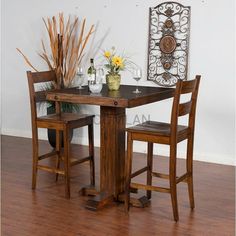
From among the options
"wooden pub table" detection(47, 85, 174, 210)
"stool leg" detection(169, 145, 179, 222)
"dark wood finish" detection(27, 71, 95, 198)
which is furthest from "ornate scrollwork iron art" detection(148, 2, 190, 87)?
"stool leg" detection(169, 145, 179, 222)

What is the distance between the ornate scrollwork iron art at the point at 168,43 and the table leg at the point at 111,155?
1.67m

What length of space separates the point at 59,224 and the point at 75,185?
98 centimetres

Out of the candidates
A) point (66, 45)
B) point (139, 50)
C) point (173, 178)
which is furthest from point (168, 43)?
point (173, 178)

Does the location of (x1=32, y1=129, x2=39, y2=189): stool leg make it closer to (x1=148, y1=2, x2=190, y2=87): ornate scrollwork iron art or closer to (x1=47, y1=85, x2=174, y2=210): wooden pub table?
(x1=47, y1=85, x2=174, y2=210): wooden pub table

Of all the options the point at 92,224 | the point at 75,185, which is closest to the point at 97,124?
the point at 75,185

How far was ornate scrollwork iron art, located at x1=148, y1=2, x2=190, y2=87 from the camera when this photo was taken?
5.52 meters

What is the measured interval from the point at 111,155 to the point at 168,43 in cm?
198

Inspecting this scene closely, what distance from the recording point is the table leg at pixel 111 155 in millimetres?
4086

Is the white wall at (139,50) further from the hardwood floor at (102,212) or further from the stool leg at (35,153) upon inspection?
the stool leg at (35,153)

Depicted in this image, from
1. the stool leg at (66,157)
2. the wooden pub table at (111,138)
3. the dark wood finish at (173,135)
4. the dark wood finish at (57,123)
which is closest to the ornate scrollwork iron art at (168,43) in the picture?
the wooden pub table at (111,138)

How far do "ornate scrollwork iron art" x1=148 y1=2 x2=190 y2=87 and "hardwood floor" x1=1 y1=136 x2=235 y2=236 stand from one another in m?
1.26

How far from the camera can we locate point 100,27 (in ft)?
19.9

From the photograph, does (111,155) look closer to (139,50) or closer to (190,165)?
(190,165)

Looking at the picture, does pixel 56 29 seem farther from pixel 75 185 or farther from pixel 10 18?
pixel 75 185
